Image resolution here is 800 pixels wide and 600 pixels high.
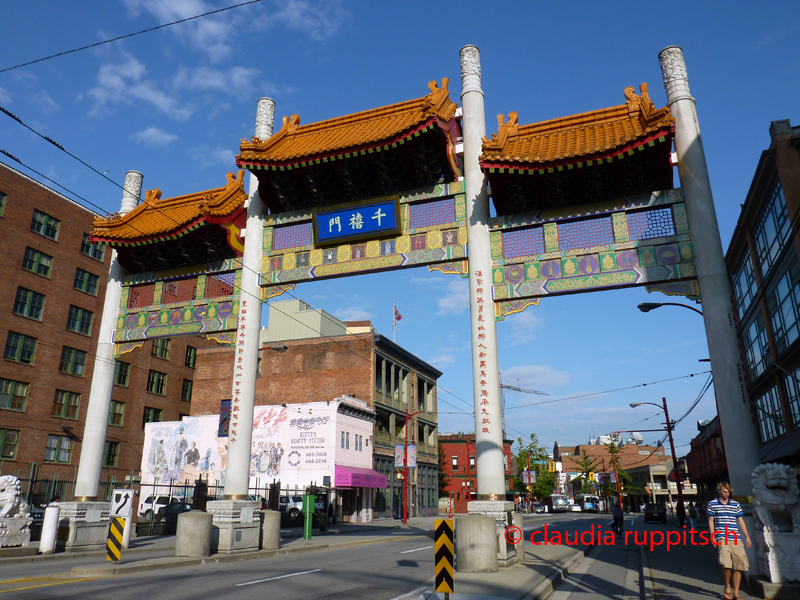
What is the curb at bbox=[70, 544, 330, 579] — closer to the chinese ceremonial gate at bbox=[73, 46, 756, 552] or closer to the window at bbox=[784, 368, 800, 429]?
the chinese ceremonial gate at bbox=[73, 46, 756, 552]

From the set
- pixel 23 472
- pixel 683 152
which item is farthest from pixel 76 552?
pixel 23 472

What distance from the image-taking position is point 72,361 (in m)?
41.4

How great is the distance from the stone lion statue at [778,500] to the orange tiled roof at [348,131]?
10563 millimetres

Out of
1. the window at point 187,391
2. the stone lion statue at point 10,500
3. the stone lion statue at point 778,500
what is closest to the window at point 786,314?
the stone lion statue at point 778,500

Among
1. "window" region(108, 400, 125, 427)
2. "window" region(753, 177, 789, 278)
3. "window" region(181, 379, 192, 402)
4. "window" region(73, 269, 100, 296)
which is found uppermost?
"window" region(73, 269, 100, 296)

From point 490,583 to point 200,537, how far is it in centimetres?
817

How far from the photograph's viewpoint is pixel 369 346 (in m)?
49.3

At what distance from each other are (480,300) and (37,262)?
3628 centimetres

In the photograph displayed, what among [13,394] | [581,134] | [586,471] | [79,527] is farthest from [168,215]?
[586,471]

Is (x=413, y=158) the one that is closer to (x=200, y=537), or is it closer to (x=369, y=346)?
(x=200, y=537)

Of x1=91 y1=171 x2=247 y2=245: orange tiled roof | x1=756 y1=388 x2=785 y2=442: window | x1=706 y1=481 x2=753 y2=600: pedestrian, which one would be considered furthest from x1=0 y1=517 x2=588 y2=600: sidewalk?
x1=756 y1=388 x2=785 y2=442: window

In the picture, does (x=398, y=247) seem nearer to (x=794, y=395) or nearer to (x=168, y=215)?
(x=168, y=215)

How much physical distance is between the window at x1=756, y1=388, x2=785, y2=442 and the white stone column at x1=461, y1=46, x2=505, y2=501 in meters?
18.0

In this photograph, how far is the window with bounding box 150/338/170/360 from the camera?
1943 inches
